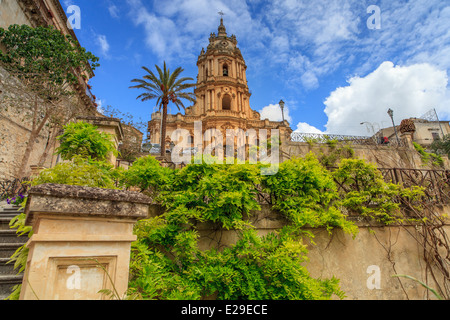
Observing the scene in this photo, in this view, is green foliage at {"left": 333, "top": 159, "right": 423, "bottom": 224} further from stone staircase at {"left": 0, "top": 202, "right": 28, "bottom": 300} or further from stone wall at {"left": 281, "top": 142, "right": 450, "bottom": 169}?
stone staircase at {"left": 0, "top": 202, "right": 28, "bottom": 300}

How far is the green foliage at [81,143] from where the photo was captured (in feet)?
13.8

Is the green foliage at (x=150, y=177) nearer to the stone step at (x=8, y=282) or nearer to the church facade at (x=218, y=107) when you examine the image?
the stone step at (x=8, y=282)

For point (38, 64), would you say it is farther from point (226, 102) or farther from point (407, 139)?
point (226, 102)

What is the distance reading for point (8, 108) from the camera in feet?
46.3

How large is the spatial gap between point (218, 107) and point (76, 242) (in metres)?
34.4

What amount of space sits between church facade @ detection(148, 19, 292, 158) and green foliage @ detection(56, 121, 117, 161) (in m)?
28.2

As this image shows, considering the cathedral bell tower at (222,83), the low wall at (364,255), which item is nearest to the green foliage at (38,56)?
the low wall at (364,255)

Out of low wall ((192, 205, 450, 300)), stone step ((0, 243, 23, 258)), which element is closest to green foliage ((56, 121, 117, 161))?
stone step ((0, 243, 23, 258))

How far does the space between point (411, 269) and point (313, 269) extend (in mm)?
2419

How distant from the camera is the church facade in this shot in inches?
1336

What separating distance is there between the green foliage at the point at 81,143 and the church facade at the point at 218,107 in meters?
28.2

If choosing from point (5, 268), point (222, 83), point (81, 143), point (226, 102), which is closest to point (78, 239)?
point (81, 143)
